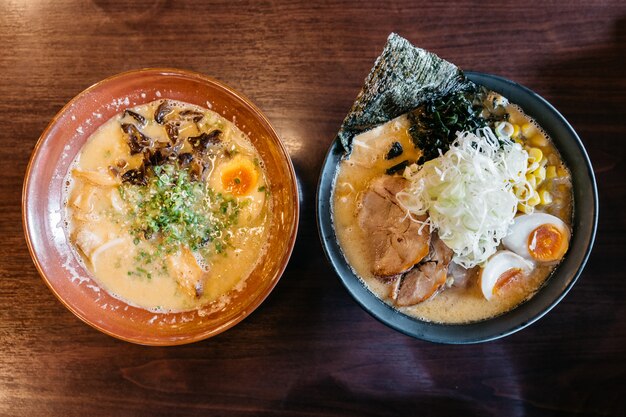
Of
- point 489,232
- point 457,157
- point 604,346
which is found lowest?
point 604,346

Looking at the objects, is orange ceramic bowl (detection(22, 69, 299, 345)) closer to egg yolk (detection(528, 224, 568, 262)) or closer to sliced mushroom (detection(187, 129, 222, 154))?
sliced mushroom (detection(187, 129, 222, 154))

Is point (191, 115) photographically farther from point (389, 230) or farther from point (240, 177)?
point (389, 230)

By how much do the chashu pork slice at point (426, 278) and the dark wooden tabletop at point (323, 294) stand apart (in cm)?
30

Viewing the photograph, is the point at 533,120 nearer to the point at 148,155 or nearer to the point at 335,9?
the point at 335,9

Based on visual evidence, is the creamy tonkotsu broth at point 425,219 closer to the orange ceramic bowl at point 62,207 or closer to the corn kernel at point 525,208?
the corn kernel at point 525,208

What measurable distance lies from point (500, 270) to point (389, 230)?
457 millimetres

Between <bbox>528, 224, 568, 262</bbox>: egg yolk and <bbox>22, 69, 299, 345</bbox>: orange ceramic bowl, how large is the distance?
3.04 ft

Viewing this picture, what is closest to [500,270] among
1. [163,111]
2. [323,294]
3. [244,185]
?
[323,294]

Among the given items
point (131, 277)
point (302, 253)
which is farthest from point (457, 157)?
point (131, 277)

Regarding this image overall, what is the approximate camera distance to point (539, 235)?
6.58 ft

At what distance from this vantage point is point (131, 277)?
2139mm

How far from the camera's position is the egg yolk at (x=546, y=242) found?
6.57 feet

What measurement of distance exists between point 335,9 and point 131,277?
146 centimetres

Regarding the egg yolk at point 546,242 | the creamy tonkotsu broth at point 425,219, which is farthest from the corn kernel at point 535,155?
the egg yolk at point 546,242
